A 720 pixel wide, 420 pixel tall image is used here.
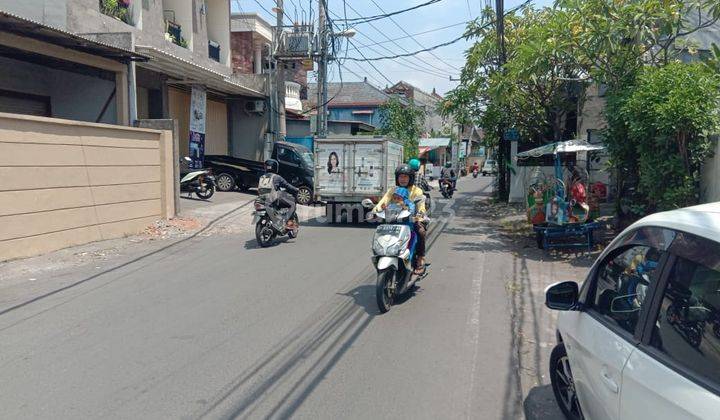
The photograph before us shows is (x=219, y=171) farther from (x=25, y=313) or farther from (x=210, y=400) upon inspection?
(x=210, y=400)

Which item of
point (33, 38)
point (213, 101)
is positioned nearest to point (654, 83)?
point (33, 38)

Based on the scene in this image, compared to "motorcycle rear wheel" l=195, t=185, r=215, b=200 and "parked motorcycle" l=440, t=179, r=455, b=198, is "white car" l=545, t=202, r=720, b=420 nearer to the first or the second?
"motorcycle rear wheel" l=195, t=185, r=215, b=200

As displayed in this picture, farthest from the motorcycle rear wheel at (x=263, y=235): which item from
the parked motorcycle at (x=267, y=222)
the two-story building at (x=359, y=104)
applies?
the two-story building at (x=359, y=104)

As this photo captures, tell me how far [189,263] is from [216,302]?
2.81m

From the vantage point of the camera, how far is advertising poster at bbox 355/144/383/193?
1548 cm

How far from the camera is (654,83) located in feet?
30.2

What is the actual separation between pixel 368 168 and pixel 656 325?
13.2 meters

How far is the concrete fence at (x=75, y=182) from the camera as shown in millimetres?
9180

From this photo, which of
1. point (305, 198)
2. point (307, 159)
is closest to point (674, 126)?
point (305, 198)

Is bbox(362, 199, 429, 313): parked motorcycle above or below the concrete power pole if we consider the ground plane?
below

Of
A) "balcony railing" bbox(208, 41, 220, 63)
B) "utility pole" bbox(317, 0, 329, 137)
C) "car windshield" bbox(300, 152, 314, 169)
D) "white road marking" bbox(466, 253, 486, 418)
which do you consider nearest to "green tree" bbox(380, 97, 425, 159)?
"utility pole" bbox(317, 0, 329, 137)

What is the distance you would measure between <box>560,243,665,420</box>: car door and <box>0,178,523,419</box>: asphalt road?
1.05 metres

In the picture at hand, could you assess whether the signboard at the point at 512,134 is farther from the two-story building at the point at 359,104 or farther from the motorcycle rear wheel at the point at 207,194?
the two-story building at the point at 359,104

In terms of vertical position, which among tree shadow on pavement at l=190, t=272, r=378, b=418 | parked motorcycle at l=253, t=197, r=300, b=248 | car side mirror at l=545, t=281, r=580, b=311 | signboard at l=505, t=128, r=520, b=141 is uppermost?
signboard at l=505, t=128, r=520, b=141
